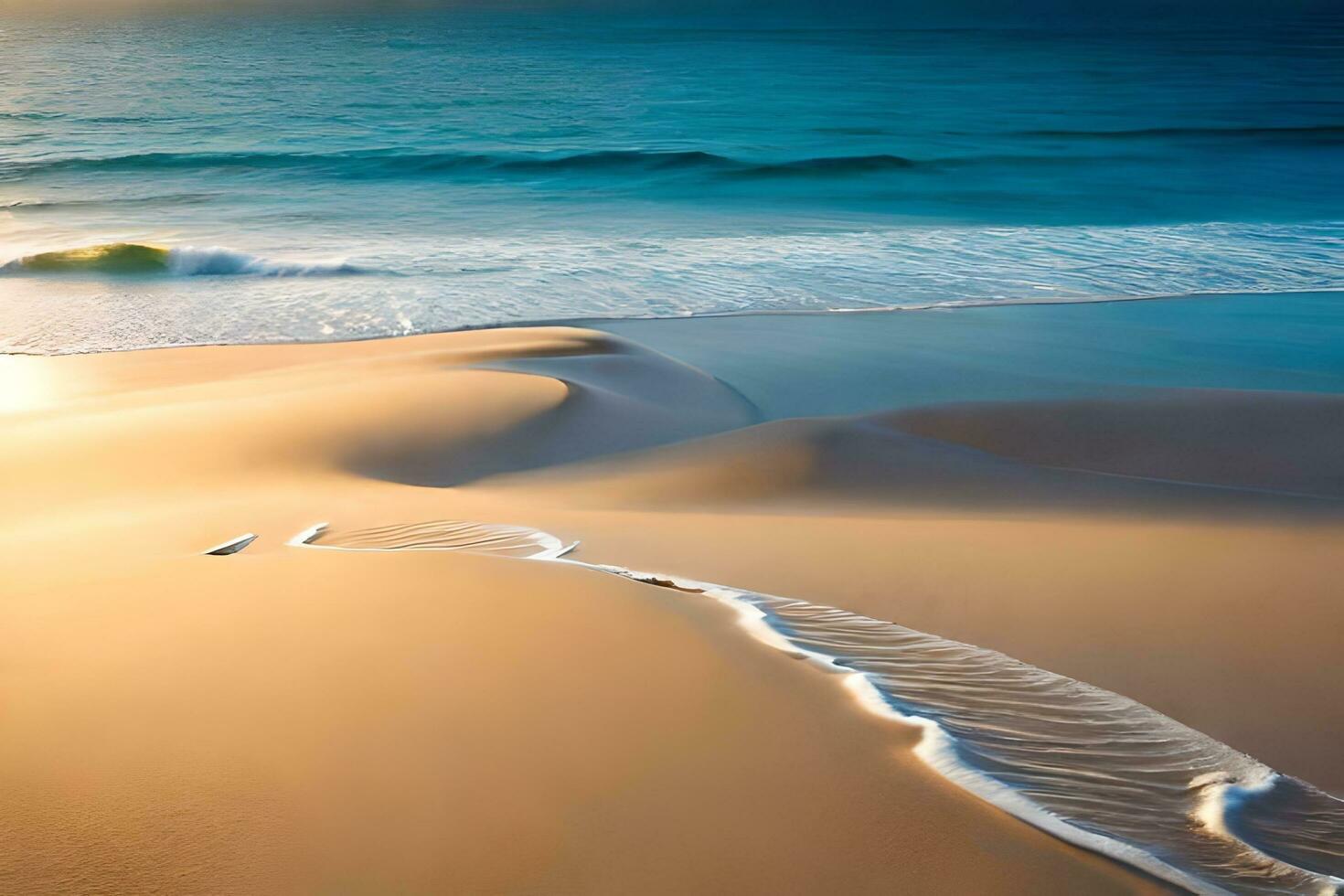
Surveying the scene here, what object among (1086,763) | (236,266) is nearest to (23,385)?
(236,266)

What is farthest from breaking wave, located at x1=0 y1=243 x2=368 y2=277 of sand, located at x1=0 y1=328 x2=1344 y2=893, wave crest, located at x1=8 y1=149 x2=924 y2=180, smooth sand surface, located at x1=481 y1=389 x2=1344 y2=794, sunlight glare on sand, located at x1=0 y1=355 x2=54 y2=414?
wave crest, located at x1=8 y1=149 x2=924 y2=180

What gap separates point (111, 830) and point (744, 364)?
16.7 feet

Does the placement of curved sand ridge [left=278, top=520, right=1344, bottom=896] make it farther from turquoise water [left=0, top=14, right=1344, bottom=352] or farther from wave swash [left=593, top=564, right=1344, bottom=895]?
turquoise water [left=0, top=14, right=1344, bottom=352]

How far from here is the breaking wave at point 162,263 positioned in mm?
10000

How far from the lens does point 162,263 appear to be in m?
10.6

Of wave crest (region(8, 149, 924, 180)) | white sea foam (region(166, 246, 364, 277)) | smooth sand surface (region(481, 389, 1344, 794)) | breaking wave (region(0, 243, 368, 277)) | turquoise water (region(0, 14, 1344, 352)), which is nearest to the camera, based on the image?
smooth sand surface (region(481, 389, 1344, 794))

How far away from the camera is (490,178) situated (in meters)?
18.1

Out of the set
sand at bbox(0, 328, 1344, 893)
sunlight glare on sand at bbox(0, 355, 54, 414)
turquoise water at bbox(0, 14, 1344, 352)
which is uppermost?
turquoise water at bbox(0, 14, 1344, 352)

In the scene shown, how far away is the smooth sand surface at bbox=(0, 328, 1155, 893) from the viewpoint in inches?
48.2

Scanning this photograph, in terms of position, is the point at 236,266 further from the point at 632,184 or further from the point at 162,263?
the point at 632,184

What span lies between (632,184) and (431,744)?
1700 centimetres

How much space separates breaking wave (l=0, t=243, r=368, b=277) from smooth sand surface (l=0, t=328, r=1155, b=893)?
25.9 ft

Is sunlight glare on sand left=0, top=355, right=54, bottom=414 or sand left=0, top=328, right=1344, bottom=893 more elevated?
sand left=0, top=328, right=1344, bottom=893

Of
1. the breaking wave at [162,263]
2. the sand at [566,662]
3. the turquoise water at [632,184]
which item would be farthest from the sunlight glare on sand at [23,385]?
the breaking wave at [162,263]
